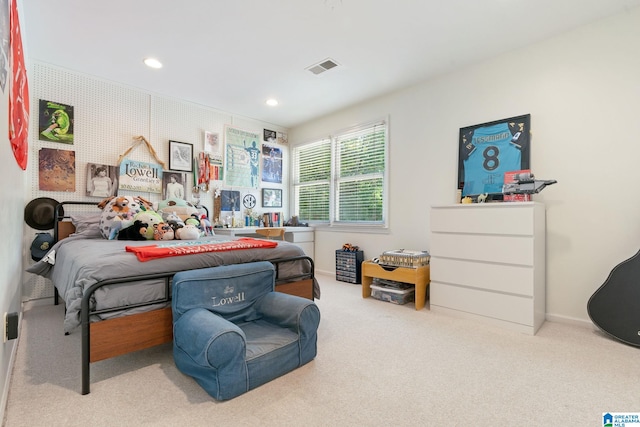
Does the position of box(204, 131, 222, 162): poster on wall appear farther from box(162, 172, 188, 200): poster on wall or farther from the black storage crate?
the black storage crate

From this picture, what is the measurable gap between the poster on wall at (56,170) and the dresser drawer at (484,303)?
391 cm

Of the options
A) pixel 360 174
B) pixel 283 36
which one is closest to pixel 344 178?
pixel 360 174

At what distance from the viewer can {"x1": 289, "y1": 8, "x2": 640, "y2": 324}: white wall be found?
2389mm

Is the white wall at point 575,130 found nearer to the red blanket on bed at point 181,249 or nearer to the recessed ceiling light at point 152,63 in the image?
the red blanket on bed at point 181,249

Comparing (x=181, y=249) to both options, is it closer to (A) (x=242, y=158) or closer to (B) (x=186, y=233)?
(B) (x=186, y=233)

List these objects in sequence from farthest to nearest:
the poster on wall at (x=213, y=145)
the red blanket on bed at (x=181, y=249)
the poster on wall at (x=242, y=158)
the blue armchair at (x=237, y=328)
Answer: the poster on wall at (x=242, y=158) < the poster on wall at (x=213, y=145) < the red blanket on bed at (x=181, y=249) < the blue armchair at (x=237, y=328)

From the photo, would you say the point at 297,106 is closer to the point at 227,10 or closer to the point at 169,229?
the point at 227,10

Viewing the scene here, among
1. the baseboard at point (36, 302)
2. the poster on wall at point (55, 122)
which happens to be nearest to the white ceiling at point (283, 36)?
the poster on wall at point (55, 122)

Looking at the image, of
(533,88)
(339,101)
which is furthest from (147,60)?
(533,88)

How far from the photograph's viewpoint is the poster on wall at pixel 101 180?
133 inches

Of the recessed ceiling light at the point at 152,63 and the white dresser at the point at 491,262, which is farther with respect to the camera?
the recessed ceiling light at the point at 152,63

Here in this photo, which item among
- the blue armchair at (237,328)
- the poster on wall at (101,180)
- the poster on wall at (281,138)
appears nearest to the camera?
the blue armchair at (237,328)

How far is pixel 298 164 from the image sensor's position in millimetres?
5234

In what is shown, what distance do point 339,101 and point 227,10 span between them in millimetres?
2051
